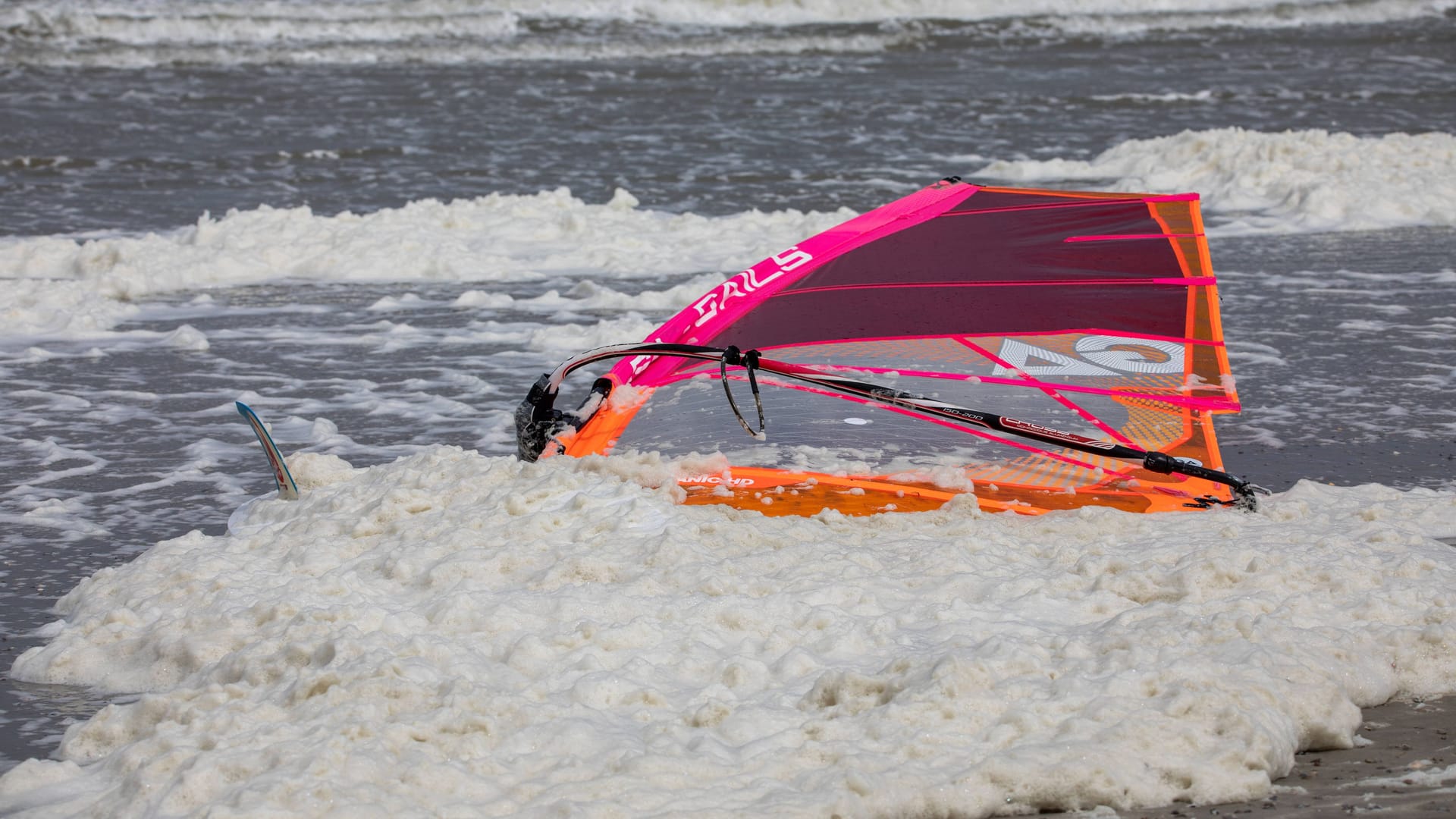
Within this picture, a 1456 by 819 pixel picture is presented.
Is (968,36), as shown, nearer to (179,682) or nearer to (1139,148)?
(1139,148)

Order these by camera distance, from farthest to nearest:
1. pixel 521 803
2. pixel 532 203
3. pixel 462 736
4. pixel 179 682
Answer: pixel 532 203
pixel 179 682
pixel 462 736
pixel 521 803

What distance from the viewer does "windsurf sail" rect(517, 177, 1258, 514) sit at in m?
3.54

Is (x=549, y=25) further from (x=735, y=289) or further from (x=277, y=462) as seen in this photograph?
(x=277, y=462)

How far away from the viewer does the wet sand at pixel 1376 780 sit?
6.88 ft

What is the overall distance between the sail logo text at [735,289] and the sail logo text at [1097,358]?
2.28 feet

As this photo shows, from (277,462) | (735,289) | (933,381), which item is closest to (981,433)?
(933,381)

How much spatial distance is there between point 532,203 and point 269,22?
37.9 ft

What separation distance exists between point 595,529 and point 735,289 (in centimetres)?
119

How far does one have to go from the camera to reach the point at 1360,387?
4812 mm

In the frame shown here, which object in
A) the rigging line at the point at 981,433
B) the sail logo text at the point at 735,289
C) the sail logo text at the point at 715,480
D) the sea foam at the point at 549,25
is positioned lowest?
the sail logo text at the point at 715,480

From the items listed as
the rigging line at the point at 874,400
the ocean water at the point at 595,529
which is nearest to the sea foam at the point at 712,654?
the ocean water at the point at 595,529

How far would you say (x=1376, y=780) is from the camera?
7.24ft

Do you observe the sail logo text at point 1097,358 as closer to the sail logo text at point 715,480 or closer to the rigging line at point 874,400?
the rigging line at point 874,400

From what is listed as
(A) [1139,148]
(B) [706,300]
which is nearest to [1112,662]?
(B) [706,300]
